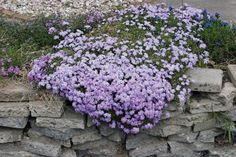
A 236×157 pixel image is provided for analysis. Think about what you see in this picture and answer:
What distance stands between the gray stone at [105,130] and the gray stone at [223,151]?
30.3 inches

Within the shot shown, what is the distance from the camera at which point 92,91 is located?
326 cm

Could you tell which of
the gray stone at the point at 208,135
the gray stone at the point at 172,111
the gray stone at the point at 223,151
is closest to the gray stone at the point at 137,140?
the gray stone at the point at 172,111

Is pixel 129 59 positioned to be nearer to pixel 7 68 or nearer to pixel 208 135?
pixel 208 135

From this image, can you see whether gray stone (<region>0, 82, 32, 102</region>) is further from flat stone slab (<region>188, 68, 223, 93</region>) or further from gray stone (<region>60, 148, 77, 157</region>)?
flat stone slab (<region>188, 68, 223, 93</region>)

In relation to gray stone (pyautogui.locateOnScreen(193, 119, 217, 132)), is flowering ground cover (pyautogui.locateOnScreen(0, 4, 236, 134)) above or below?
above

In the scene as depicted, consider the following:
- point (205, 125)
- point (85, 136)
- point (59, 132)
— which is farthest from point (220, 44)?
point (59, 132)

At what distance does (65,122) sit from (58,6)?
1.98 metres

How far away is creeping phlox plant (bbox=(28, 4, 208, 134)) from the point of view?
3.24 meters

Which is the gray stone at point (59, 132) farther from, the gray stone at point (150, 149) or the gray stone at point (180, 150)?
the gray stone at point (180, 150)

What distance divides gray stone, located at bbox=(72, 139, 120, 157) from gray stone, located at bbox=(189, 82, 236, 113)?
610mm

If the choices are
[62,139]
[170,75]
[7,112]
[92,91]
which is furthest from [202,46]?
[7,112]

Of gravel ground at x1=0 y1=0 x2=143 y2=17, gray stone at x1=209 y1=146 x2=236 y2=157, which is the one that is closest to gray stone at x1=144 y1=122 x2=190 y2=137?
gray stone at x1=209 y1=146 x2=236 y2=157

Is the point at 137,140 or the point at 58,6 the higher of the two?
the point at 58,6

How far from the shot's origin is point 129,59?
3.52 meters
